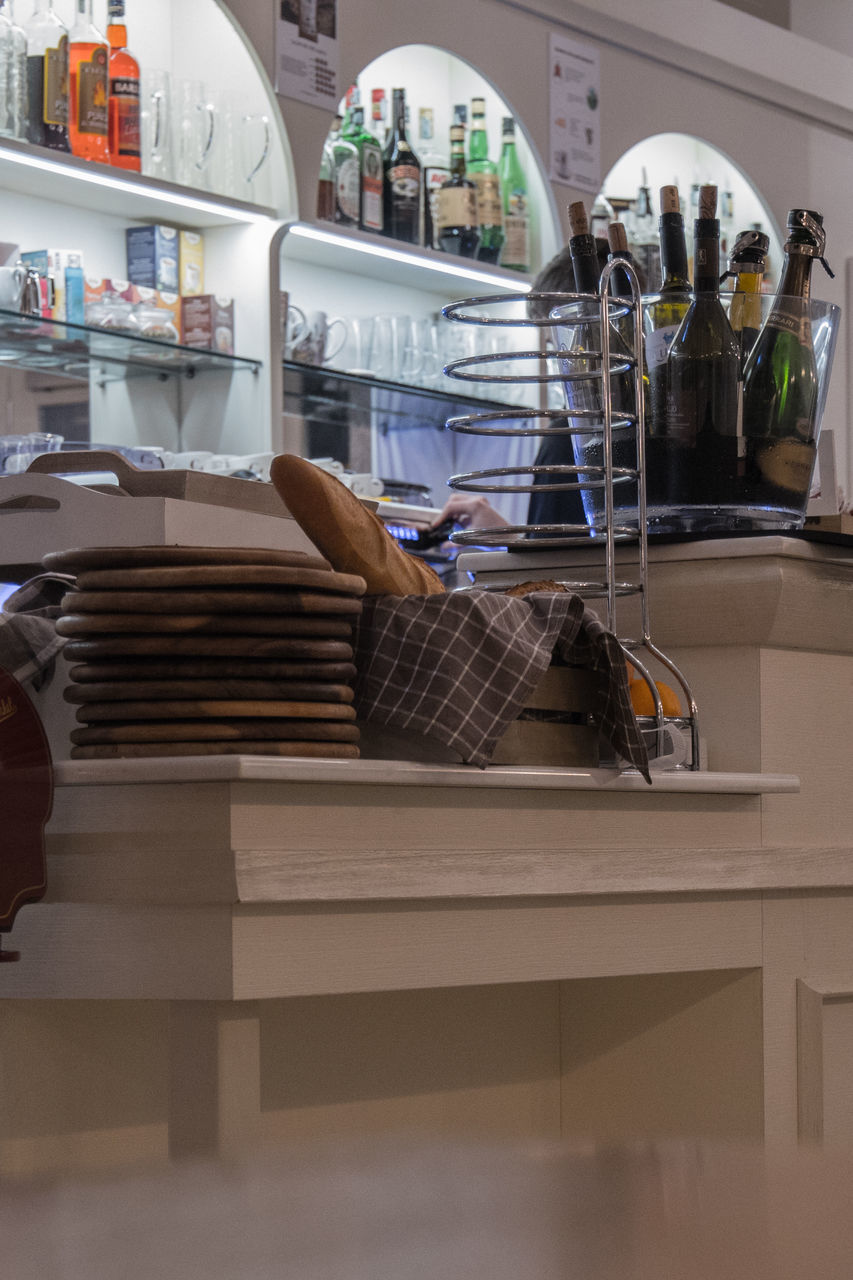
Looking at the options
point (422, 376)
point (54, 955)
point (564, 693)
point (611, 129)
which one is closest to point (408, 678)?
point (564, 693)

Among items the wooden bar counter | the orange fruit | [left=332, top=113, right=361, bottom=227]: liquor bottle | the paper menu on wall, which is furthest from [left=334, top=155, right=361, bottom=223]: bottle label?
the orange fruit

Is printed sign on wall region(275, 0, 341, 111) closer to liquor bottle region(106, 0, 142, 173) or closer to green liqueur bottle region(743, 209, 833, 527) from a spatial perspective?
liquor bottle region(106, 0, 142, 173)

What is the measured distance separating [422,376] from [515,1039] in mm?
2527

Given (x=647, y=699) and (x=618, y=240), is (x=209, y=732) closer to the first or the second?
(x=647, y=699)

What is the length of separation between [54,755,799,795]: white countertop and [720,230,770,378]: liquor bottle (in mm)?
471

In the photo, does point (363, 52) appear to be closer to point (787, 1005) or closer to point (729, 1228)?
point (787, 1005)

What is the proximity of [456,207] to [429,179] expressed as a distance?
0.09m

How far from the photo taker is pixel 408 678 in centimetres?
107

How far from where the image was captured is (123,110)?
3.02m

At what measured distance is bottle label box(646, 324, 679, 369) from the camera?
4.84 feet

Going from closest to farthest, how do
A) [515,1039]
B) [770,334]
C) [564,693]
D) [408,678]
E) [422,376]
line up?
[408,678] < [564,693] < [515,1039] < [770,334] < [422,376]

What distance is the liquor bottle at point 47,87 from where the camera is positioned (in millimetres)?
2875

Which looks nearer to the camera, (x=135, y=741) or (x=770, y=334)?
(x=135, y=741)

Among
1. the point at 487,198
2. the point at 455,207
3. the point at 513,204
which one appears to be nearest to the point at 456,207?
the point at 455,207
